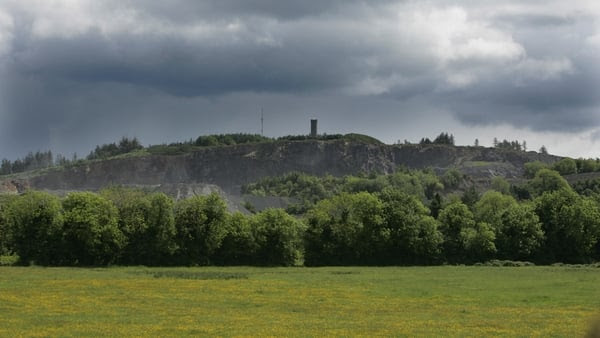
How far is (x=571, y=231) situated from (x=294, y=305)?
232ft

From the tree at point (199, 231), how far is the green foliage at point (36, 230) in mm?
14951

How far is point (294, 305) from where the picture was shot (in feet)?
151

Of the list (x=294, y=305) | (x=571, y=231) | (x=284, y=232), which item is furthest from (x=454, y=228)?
(x=294, y=305)

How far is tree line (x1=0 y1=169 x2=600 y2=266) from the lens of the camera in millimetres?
92562

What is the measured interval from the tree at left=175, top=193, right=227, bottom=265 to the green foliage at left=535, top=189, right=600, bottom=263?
4523 centimetres

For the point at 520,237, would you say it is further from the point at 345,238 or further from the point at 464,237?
the point at 345,238

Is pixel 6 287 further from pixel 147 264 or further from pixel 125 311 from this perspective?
pixel 147 264

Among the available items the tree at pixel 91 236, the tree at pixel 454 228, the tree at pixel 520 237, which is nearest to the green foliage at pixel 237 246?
the tree at pixel 91 236

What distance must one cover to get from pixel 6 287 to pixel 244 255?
47.2 m

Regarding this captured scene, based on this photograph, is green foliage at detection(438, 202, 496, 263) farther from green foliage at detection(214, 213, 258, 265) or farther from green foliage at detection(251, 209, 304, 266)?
green foliage at detection(214, 213, 258, 265)

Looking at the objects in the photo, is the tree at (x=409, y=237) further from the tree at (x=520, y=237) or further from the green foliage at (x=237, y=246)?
the green foliage at (x=237, y=246)

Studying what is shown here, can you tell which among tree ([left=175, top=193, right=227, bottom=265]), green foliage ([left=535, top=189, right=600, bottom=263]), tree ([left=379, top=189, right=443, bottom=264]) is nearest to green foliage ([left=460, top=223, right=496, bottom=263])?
tree ([left=379, top=189, right=443, bottom=264])

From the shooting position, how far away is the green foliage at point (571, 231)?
346ft

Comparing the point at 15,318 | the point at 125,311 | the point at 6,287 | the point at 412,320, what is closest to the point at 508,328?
the point at 412,320
